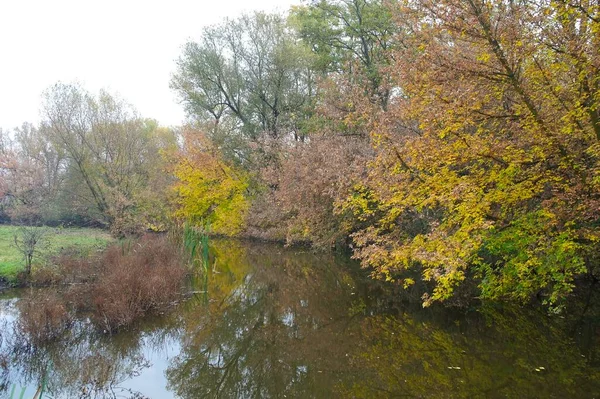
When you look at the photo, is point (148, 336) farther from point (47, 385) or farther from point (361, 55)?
point (361, 55)

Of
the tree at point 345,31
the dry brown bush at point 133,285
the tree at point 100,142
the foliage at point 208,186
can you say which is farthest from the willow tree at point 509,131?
the foliage at point 208,186

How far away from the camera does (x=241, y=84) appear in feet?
85.7

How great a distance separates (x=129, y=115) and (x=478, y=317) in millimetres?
21635

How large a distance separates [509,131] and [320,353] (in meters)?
A: 5.21

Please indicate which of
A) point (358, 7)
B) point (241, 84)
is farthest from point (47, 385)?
point (241, 84)

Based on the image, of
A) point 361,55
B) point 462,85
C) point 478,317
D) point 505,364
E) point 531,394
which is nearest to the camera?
point 531,394

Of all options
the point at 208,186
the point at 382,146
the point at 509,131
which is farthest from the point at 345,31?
the point at 509,131

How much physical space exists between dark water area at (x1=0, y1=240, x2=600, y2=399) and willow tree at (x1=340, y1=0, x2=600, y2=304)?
1.03 meters

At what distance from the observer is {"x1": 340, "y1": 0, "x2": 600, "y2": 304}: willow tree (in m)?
6.06

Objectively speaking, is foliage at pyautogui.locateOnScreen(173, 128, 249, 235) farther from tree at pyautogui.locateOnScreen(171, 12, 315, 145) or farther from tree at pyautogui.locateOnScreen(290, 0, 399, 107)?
tree at pyautogui.locateOnScreen(290, 0, 399, 107)

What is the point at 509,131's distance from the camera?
7.51 metres

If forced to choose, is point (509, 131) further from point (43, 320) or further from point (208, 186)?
point (208, 186)

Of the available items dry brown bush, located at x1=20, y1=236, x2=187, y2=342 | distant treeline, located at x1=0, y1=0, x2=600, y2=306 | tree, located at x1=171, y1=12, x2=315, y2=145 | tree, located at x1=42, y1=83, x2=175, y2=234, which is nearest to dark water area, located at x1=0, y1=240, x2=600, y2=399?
dry brown bush, located at x1=20, y1=236, x2=187, y2=342

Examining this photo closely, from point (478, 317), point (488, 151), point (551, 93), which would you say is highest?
point (551, 93)
